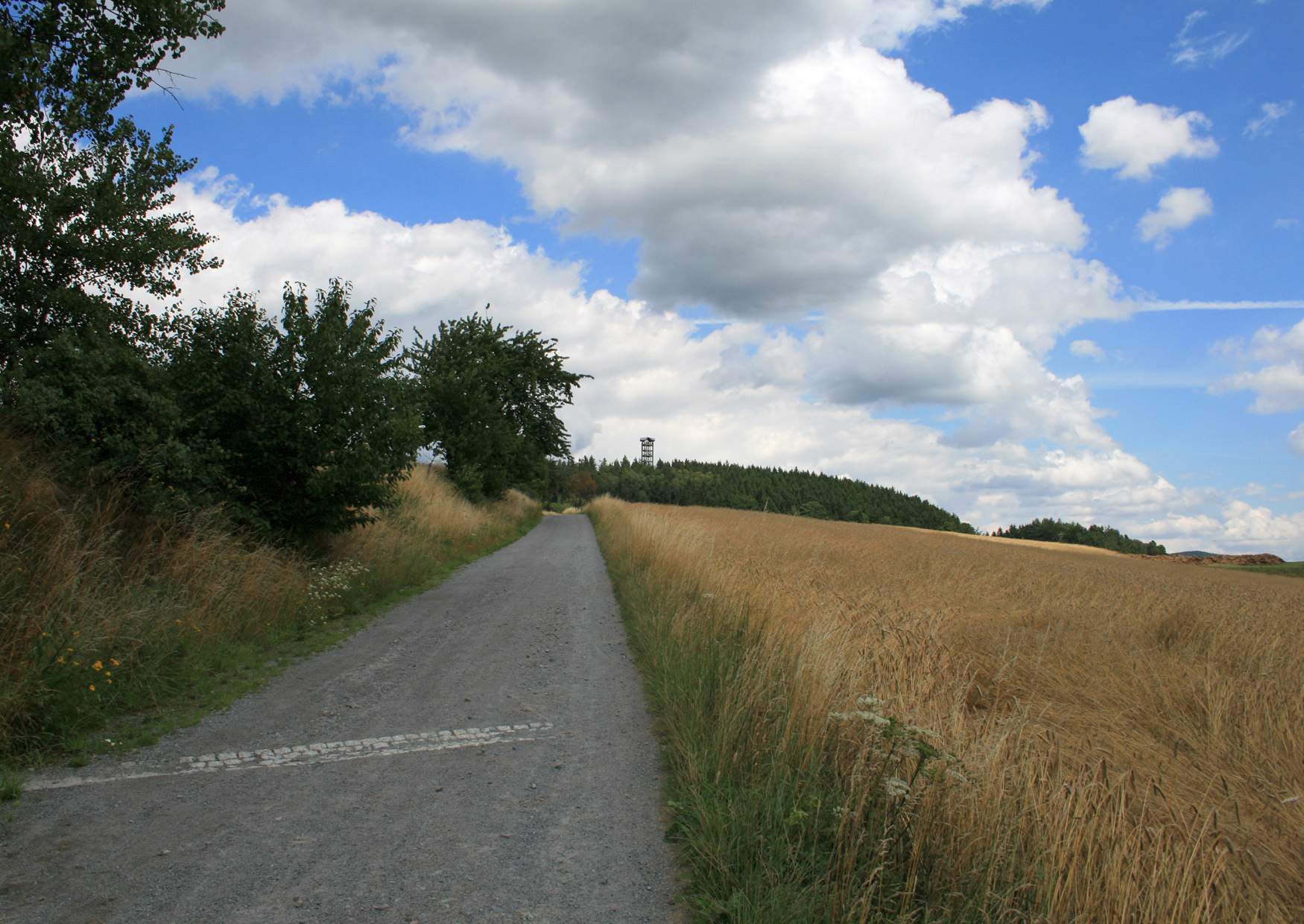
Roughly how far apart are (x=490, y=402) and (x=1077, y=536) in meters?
53.0

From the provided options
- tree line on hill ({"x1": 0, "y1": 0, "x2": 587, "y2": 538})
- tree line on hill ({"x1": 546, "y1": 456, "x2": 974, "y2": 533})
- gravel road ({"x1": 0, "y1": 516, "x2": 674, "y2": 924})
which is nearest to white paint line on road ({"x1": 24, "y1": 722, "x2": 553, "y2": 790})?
gravel road ({"x1": 0, "y1": 516, "x2": 674, "y2": 924})

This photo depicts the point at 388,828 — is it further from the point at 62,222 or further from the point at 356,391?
the point at 62,222

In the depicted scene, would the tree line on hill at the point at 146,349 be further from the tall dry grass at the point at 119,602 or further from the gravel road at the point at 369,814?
the gravel road at the point at 369,814

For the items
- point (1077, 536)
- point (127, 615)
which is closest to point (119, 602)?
point (127, 615)

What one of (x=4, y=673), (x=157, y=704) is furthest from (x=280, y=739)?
(x=4, y=673)

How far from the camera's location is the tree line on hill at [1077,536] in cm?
5460

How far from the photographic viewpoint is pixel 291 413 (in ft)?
36.1

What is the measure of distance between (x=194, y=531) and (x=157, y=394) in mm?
1768

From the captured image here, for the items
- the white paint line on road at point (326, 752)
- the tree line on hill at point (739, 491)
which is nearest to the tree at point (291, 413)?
the white paint line on road at point (326, 752)

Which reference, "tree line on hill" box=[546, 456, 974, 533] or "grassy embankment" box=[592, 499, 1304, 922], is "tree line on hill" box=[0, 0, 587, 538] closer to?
"grassy embankment" box=[592, 499, 1304, 922]

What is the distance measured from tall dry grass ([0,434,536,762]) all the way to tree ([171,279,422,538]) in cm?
79

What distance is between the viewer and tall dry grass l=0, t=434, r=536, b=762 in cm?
541

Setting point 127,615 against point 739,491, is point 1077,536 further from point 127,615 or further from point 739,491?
point 127,615

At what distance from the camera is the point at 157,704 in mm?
6117
